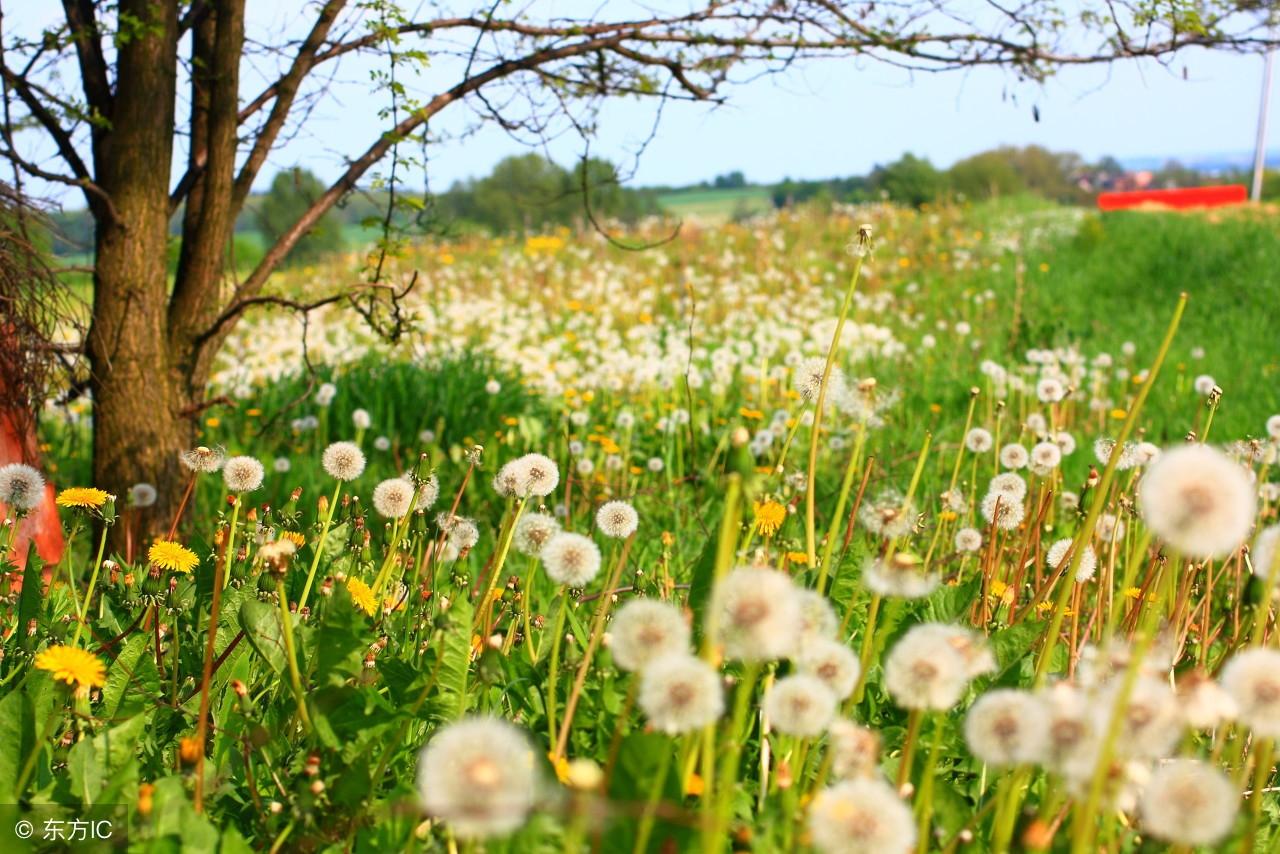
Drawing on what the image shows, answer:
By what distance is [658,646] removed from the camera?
1.02m

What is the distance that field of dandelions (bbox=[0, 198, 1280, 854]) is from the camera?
37.7 inches

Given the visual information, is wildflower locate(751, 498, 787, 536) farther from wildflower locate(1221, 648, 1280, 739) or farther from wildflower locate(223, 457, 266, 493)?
wildflower locate(1221, 648, 1280, 739)

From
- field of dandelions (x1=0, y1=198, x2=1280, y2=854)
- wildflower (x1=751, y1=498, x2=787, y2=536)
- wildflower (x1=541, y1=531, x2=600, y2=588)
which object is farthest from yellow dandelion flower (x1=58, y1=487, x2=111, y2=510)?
wildflower (x1=751, y1=498, x2=787, y2=536)

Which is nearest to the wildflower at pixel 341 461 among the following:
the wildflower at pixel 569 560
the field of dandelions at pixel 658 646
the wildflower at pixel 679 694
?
the field of dandelions at pixel 658 646

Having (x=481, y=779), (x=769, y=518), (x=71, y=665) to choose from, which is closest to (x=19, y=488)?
(x=71, y=665)

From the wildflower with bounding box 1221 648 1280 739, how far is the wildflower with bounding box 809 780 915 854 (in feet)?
1.14

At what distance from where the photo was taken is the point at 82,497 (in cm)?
217

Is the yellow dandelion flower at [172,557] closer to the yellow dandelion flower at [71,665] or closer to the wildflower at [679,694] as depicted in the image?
the yellow dandelion flower at [71,665]

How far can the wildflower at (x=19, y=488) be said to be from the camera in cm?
219

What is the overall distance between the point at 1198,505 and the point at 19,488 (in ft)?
7.00

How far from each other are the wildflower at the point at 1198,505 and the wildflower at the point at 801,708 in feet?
1.12

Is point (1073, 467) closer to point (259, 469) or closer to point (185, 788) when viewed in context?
point (259, 469)

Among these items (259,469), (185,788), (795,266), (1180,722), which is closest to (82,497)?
(259,469)

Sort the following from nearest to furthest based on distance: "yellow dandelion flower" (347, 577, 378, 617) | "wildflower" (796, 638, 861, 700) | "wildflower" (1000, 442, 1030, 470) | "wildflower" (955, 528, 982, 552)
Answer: "wildflower" (796, 638, 861, 700)
"yellow dandelion flower" (347, 577, 378, 617)
"wildflower" (955, 528, 982, 552)
"wildflower" (1000, 442, 1030, 470)
